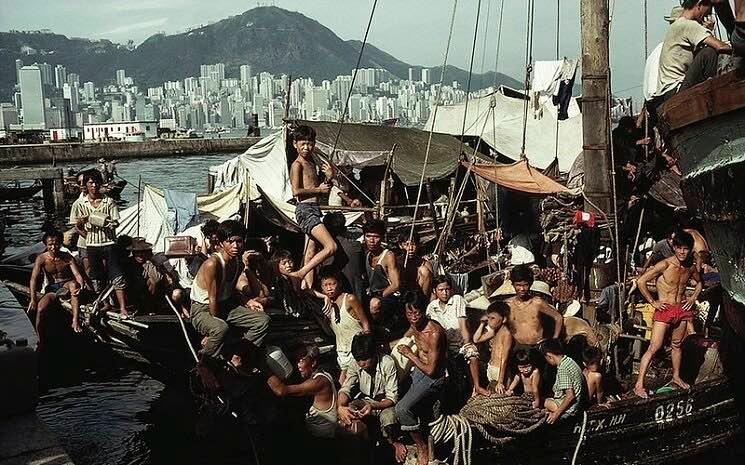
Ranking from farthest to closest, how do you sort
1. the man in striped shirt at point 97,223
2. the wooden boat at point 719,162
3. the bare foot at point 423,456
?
the man in striped shirt at point 97,223 → the bare foot at point 423,456 → the wooden boat at point 719,162

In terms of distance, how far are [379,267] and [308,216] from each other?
107 centimetres

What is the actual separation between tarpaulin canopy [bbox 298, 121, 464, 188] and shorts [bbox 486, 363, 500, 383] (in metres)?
9.60

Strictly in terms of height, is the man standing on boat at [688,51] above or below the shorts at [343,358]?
above

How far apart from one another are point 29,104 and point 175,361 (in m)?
201

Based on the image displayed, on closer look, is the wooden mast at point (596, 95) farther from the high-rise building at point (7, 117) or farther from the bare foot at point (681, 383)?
the high-rise building at point (7, 117)

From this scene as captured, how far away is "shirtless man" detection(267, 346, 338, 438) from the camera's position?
7535 millimetres

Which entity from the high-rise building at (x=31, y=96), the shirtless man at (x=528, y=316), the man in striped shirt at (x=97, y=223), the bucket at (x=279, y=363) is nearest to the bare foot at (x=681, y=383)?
the shirtless man at (x=528, y=316)

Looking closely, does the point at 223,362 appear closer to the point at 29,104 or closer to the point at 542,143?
the point at 542,143

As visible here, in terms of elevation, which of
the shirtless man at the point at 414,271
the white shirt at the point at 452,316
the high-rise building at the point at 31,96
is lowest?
the white shirt at the point at 452,316

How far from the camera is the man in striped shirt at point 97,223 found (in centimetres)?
1133

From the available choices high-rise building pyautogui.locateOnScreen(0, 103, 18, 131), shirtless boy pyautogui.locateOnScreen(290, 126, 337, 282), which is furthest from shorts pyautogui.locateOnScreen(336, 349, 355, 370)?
high-rise building pyautogui.locateOnScreen(0, 103, 18, 131)

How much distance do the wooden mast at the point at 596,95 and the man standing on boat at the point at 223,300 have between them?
4.49 metres

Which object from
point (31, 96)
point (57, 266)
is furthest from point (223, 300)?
point (31, 96)

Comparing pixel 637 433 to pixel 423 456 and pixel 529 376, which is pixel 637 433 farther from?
pixel 423 456
